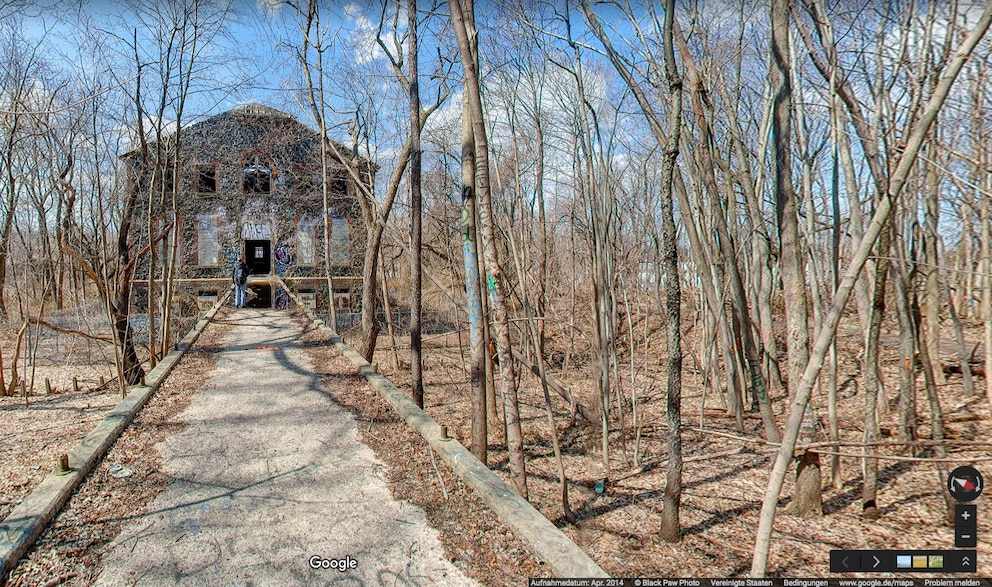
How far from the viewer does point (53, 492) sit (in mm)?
3311

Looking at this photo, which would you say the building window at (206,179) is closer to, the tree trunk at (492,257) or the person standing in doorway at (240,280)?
the person standing in doorway at (240,280)

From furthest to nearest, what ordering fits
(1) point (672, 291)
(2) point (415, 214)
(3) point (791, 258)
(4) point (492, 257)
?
(2) point (415, 214), (3) point (791, 258), (4) point (492, 257), (1) point (672, 291)

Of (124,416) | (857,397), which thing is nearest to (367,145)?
(124,416)

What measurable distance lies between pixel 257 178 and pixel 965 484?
63.5ft

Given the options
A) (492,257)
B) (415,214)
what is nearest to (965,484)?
(492,257)

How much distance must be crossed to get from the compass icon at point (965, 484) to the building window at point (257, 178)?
19.2 metres

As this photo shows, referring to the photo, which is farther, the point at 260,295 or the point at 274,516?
the point at 260,295

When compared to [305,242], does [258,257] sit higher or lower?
lower

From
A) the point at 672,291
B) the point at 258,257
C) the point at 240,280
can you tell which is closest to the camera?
the point at 672,291

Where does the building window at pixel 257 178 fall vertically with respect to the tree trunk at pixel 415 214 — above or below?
above

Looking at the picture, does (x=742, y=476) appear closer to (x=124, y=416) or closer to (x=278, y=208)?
(x=124, y=416)

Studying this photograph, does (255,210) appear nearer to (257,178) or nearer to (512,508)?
(257,178)

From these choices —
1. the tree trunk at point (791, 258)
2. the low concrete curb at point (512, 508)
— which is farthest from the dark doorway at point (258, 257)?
the tree trunk at point (791, 258)

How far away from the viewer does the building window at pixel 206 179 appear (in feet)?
59.3
